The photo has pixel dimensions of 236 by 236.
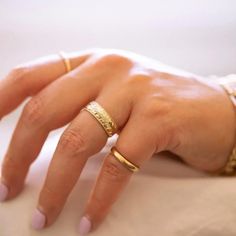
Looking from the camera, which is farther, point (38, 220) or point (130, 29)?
point (130, 29)

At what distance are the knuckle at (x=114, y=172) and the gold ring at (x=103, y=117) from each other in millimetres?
44

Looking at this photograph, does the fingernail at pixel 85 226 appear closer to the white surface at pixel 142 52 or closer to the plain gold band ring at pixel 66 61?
the white surface at pixel 142 52

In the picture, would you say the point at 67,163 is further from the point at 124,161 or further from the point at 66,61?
the point at 66,61

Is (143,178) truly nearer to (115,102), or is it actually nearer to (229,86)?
(115,102)

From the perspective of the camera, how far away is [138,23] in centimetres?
87

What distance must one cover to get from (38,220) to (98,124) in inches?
6.0

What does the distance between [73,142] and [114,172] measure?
0.23ft

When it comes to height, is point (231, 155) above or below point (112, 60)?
below

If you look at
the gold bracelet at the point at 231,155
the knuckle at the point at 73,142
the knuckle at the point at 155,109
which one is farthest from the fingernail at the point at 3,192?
the gold bracelet at the point at 231,155

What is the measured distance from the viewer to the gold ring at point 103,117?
496 mm

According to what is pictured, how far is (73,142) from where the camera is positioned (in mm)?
488

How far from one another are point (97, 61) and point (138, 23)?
0.35 m

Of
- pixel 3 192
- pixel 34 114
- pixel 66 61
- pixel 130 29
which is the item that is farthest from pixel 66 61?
pixel 130 29

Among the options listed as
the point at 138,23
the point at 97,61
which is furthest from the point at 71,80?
the point at 138,23
